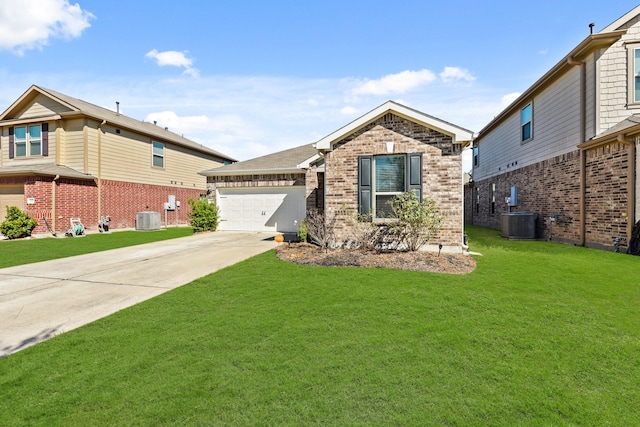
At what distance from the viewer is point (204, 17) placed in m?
10.4

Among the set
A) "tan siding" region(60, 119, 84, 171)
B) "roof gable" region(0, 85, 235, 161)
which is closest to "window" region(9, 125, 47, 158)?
"roof gable" region(0, 85, 235, 161)

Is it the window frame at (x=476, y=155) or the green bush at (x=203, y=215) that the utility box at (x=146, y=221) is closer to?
the green bush at (x=203, y=215)

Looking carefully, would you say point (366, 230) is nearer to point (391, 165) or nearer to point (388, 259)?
point (388, 259)

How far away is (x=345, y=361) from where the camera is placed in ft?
9.66

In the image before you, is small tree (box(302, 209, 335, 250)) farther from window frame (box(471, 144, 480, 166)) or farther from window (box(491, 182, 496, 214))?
window frame (box(471, 144, 480, 166))

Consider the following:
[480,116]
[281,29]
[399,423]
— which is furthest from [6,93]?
[480,116]

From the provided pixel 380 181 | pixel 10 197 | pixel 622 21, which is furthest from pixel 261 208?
pixel 622 21

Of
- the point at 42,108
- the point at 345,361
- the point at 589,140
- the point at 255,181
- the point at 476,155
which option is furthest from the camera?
the point at 476,155

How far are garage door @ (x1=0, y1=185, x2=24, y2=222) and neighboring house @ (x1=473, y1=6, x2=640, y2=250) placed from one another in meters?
23.3

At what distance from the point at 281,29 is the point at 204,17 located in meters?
2.77

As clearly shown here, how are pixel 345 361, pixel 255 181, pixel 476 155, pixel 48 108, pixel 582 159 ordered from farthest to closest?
1. pixel 476 155
2. pixel 48 108
3. pixel 255 181
4. pixel 582 159
5. pixel 345 361

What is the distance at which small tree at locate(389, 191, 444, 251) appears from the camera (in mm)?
7801

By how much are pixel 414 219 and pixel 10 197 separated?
18.7m

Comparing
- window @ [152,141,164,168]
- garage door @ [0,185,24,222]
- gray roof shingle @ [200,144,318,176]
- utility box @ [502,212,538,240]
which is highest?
window @ [152,141,164,168]
